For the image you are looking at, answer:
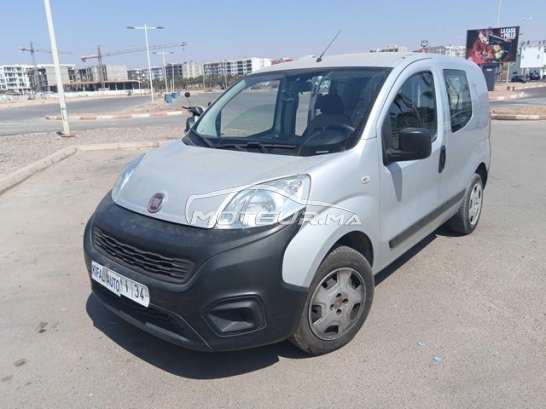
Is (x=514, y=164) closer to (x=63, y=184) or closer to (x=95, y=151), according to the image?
(x=63, y=184)

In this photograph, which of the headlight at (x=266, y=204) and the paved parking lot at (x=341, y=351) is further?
the paved parking lot at (x=341, y=351)

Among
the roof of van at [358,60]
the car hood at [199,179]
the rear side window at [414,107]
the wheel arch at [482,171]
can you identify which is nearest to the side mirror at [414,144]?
the rear side window at [414,107]

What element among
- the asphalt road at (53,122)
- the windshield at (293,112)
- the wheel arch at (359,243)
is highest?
the windshield at (293,112)

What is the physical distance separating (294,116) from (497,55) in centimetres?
4706

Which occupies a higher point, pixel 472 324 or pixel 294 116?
pixel 294 116

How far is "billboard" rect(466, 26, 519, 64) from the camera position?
137 ft

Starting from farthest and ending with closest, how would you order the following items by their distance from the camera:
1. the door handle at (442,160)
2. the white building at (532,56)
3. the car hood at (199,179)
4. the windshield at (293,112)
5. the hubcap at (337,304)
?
Result: the white building at (532,56) < the door handle at (442,160) < the windshield at (293,112) < the hubcap at (337,304) < the car hood at (199,179)

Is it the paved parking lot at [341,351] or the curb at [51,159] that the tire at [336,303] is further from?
the curb at [51,159]

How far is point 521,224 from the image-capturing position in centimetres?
515

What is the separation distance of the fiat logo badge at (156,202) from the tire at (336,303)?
1.01 meters

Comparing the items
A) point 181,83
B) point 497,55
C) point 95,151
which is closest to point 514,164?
point 95,151

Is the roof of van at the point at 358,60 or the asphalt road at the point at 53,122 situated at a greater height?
the roof of van at the point at 358,60

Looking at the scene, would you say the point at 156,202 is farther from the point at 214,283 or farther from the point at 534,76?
the point at 534,76

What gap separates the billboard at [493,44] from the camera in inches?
1644
